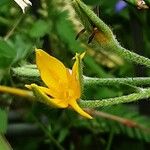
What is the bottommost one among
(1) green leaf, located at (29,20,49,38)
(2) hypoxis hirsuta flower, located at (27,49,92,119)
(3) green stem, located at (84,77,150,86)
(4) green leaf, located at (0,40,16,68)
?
(1) green leaf, located at (29,20,49,38)

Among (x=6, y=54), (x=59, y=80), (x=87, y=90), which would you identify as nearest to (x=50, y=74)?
(x=59, y=80)

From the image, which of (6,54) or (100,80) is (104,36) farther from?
(6,54)

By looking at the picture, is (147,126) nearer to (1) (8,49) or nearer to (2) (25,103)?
(2) (25,103)

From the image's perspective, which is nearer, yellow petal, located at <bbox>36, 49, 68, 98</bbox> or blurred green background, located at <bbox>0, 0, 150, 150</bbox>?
yellow petal, located at <bbox>36, 49, 68, 98</bbox>

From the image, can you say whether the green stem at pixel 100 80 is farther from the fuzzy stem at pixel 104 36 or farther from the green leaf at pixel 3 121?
the green leaf at pixel 3 121

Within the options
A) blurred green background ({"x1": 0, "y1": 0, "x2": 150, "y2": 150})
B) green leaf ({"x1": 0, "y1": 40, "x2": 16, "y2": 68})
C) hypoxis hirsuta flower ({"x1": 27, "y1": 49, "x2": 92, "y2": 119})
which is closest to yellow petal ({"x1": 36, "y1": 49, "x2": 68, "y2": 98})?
hypoxis hirsuta flower ({"x1": 27, "y1": 49, "x2": 92, "y2": 119})

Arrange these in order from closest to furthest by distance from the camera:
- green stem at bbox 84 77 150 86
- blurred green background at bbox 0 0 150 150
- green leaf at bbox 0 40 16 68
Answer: green stem at bbox 84 77 150 86 → green leaf at bbox 0 40 16 68 → blurred green background at bbox 0 0 150 150

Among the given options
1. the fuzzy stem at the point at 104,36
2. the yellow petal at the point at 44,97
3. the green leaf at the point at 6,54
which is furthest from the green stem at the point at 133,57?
the green leaf at the point at 6,54

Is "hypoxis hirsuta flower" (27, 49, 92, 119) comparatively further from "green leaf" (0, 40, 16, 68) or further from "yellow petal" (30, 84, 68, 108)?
"green leaf" (0, 40, 16, 68)
